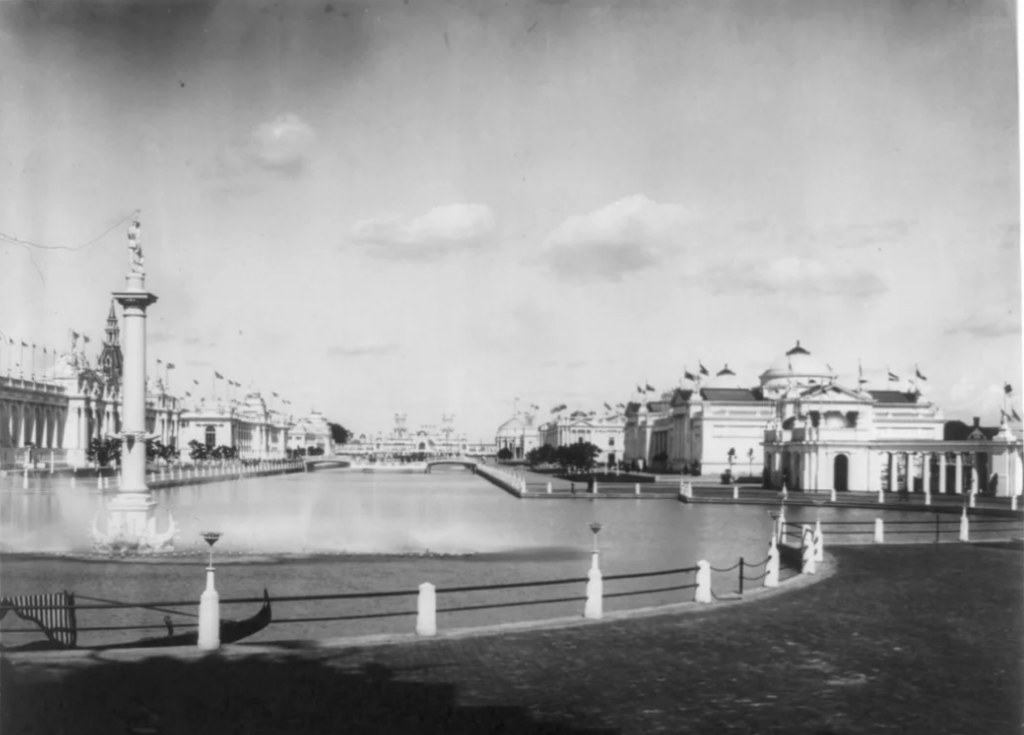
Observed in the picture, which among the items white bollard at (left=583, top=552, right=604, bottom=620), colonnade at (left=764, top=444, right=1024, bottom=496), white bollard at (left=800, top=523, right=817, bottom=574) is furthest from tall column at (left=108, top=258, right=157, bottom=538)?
colonnade at (left=764, top=444, right=1024, bottom=496)

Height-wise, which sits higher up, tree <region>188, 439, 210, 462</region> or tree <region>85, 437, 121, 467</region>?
tree <region>85, 437, 121, 467</region>

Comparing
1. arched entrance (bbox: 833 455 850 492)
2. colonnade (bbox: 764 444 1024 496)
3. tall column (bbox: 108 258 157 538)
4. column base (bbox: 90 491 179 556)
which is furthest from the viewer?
arched entrance (bbox: 833 455 850 492)

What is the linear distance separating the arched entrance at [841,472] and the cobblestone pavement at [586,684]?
71.9 metres

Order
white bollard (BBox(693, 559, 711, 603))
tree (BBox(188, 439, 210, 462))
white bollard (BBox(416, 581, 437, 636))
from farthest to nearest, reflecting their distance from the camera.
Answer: tree (BBox(188, 439, 210, 462)), white bollard (BBox(693, 559, 711, 603)), white bollard (BBox(416, 581, 437, 636))

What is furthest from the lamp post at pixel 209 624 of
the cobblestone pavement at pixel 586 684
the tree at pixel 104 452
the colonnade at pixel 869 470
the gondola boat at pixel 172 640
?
the tree at pixel 104 452

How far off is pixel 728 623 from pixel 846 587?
608 cm

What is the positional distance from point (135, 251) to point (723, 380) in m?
125

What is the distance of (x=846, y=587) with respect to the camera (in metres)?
23.6

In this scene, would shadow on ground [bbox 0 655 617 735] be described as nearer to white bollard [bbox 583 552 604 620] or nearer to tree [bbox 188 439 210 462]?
white bollard [bbox 583 552 604 620]

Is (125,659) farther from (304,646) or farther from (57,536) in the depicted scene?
(57,536)

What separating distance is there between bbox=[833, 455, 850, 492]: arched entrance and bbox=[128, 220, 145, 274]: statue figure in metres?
68.1

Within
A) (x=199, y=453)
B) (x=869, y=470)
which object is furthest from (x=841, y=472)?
(x=199, y=453)

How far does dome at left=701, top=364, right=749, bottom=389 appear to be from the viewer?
150 meters

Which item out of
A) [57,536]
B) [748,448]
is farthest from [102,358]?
[57,536]
